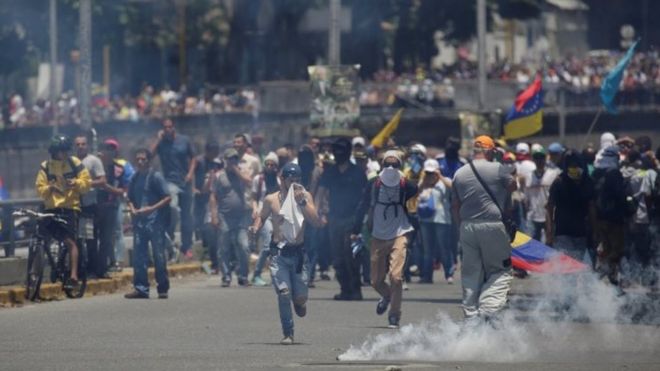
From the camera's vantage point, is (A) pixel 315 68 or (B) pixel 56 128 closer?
(A) pixel 315 68

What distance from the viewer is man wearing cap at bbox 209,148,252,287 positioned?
2294cm

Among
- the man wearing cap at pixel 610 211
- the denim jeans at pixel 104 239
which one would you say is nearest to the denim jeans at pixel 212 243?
the denim jeans at pixel 104 239

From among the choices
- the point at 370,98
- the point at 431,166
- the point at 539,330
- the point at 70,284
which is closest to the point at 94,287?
the point at 70,284

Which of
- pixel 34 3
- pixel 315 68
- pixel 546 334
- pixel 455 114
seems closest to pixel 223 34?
pixel 455 114

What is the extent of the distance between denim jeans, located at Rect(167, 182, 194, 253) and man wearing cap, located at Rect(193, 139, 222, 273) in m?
0.18

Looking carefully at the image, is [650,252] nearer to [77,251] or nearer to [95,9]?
[77,251]

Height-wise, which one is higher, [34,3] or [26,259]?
[34,3]

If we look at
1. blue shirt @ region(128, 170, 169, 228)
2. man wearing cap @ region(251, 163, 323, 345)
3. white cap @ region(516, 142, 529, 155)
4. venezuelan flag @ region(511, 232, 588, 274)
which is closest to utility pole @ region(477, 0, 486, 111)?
white cap @ region(516, 142, 529, 155)

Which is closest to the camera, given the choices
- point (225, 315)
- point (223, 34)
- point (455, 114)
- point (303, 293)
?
point (303, 293)

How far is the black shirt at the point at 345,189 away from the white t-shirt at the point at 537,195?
3848 mm

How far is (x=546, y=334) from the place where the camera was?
1678 cm

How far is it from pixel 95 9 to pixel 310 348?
35.5 metres

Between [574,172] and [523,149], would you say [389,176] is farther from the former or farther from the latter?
[523,149]

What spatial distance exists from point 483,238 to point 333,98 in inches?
599
